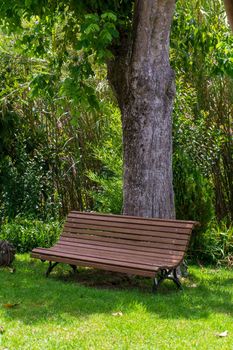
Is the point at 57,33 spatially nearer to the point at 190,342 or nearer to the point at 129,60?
the point at 129,60

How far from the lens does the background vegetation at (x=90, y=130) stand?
8.15m

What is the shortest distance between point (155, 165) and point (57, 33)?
3851mm

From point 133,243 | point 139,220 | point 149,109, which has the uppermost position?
point 149,109

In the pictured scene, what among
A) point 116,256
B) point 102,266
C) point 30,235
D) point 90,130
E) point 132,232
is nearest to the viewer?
point 102,266

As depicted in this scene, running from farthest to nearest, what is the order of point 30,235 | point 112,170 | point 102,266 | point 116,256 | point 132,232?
point 112,170
point 30,235
point 132,232
point 116,256
point 102,266

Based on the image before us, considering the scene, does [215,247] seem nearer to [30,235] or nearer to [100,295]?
[30,235]

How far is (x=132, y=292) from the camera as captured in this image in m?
5.84

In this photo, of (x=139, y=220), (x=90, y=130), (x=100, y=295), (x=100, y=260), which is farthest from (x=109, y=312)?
(x=90, y=130)

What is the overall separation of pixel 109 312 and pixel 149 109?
9.15 feet

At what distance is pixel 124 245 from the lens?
21.2ft

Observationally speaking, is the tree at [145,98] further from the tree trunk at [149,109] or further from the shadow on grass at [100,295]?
the shadow on grass at [100,295]

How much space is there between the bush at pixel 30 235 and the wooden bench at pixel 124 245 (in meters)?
1.63

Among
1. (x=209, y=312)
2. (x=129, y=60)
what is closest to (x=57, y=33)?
(x=129, y=60)

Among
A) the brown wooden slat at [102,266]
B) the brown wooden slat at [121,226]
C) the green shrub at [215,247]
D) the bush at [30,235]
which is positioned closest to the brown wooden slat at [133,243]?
the brown wooden slat at [121,226]
